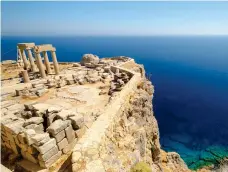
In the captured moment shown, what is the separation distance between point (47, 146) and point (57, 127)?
1099 millimetres

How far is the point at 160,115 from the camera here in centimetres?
4862

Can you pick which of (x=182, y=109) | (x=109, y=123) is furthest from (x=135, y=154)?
(x=182, y=109)

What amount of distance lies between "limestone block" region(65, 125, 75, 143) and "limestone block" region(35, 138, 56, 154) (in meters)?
0.96

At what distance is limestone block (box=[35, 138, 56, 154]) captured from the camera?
9.45 meters

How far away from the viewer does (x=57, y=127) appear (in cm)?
1023

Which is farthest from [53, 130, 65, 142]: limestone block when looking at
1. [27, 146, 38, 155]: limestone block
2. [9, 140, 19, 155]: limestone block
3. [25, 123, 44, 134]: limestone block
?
[9, 140, 19, 155]: limestone block

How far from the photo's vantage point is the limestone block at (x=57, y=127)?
10102 mm

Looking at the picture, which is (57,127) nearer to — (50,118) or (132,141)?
(50,118)

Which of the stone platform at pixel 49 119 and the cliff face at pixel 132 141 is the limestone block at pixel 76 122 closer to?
the stone platform at pixel 49 119

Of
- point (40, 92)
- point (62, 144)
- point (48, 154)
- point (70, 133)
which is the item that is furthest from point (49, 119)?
point (40, 92)

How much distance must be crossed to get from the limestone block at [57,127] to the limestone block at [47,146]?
0.45 m

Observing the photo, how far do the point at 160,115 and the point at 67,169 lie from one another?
4220 centimetres

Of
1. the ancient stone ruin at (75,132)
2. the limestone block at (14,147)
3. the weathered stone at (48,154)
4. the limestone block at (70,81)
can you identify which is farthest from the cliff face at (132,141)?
the limestone block at (70,81)

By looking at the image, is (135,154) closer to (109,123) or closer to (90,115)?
(109,123)
